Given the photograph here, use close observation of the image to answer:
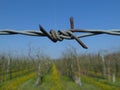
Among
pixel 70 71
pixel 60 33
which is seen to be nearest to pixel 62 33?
pixel 60 33

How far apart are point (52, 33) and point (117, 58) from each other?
31291 millimetres

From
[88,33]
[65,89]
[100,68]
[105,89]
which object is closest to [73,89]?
[65,89]

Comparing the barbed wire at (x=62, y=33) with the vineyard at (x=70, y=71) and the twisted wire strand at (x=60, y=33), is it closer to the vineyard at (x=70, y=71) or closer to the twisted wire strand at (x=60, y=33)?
the twisted wire strand at (x=60, y=33)

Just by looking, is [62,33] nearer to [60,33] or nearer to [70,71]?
[60,33]

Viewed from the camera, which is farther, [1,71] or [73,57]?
[73,57]

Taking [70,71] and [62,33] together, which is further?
[70,71]

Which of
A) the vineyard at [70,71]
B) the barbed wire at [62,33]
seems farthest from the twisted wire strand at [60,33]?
the vineyard at [70,71]

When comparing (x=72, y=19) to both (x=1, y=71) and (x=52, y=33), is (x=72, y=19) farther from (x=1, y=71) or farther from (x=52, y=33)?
(x=1, y=71)

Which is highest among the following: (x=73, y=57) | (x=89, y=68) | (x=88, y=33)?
(x=88, y=33)

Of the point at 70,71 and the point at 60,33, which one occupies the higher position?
the point at 60,33

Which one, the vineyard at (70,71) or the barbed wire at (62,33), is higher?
the barbed wire at (62,33)

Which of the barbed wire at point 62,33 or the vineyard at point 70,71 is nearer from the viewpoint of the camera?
the barbed wire at point 62,33

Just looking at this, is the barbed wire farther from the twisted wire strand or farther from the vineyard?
the vineyard

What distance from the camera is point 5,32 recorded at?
1.29m
